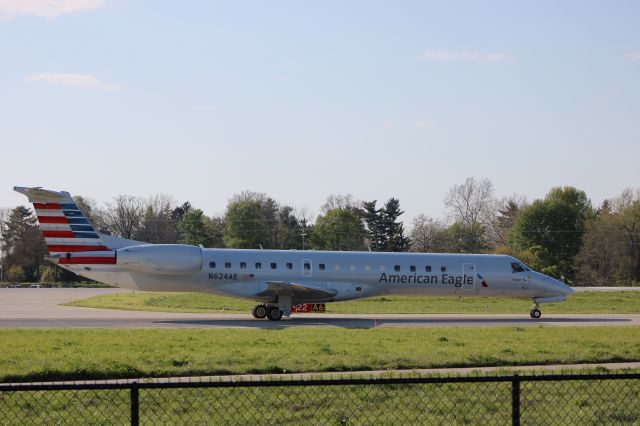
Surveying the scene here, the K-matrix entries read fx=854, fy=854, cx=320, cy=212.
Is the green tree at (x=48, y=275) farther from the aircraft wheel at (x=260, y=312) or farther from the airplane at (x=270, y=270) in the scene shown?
the aircraft wheel at (x=260, y=312)

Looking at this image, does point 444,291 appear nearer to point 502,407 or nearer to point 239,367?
point 239,367

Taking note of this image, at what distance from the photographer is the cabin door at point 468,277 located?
1335 inches

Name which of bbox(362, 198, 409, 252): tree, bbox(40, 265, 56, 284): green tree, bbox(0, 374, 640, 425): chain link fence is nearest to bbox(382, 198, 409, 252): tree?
bbox(362, 198, 409, 252): tree

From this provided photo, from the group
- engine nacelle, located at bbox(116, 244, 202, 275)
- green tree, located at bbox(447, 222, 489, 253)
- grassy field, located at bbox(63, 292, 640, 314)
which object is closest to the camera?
engine nacelle, located at bbox(116, 244, 202, 275)

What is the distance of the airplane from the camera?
3062 cm

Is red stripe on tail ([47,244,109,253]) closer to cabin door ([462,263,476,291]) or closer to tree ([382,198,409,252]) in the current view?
cabin door ([462,263,476,291])

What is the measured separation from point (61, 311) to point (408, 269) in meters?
14.0

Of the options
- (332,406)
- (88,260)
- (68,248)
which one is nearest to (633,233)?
(88,260)

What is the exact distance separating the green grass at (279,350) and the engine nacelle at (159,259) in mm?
7759

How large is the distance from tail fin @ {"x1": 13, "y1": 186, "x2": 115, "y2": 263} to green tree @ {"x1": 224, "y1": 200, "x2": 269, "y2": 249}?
222 feet

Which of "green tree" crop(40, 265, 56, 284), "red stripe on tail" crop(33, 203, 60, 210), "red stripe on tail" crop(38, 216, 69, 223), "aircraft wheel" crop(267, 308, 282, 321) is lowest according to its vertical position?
"aircraft wheel" crop(267, 308, 282, 321)

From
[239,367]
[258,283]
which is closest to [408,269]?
[258,283]

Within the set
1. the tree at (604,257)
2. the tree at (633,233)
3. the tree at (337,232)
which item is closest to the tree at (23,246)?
the tree at (337,232)

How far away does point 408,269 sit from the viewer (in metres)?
33.5
